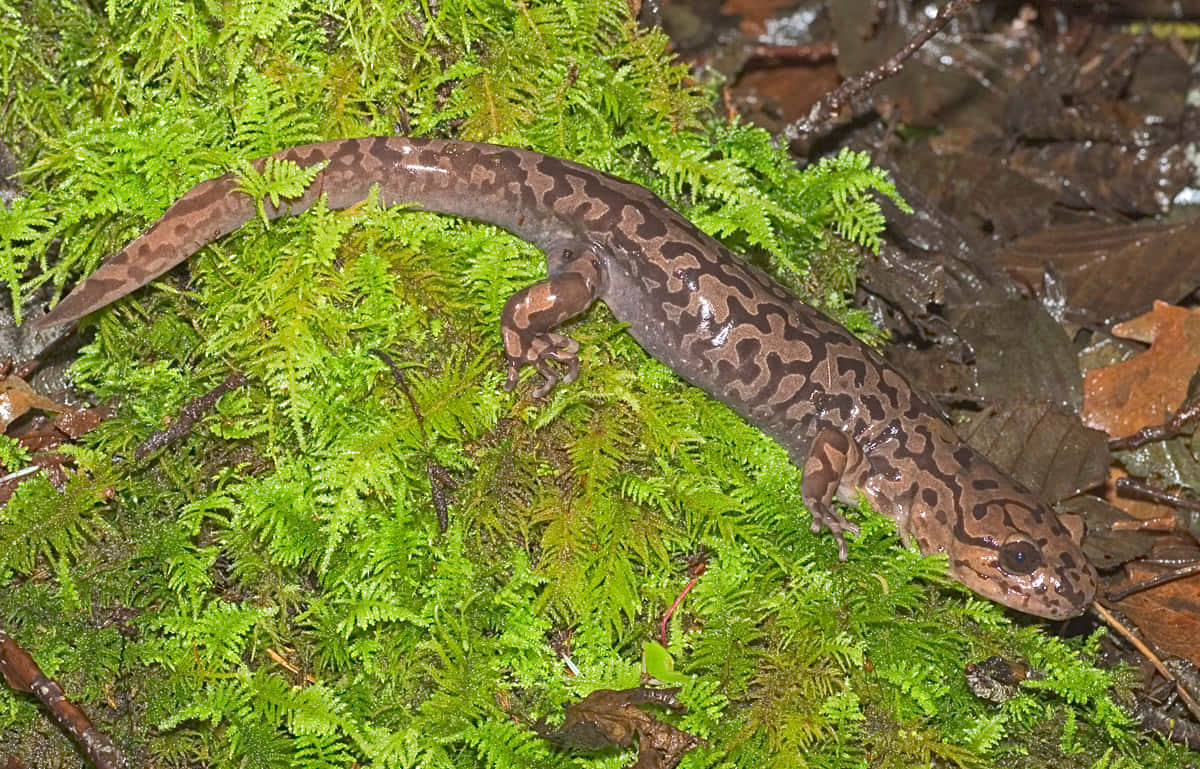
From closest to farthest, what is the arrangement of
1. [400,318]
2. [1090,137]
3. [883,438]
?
[400,318] → [883,438] → [1090,137]

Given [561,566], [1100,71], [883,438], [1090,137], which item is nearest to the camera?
[561,566]

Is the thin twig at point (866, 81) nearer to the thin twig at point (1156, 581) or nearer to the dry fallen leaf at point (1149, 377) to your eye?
the dry fallen leaf at point (1149, 377)

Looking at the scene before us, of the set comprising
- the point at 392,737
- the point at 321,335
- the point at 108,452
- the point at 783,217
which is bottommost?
the point at 392,737

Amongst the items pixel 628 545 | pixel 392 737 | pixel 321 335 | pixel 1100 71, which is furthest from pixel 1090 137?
pixel 392 737

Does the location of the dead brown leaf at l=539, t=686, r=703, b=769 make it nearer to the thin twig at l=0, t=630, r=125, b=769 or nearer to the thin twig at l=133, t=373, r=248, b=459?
the thin twig at l=0, t=630, r=125, b=769

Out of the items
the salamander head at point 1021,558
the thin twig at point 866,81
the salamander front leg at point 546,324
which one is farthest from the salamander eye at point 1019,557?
the thin twig at point 866,81

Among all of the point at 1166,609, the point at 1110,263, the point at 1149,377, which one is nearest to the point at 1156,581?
the point at 1166,609

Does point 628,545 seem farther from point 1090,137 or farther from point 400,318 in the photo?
point 1090,137

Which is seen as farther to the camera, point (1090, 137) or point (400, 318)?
point (1090, 137)
